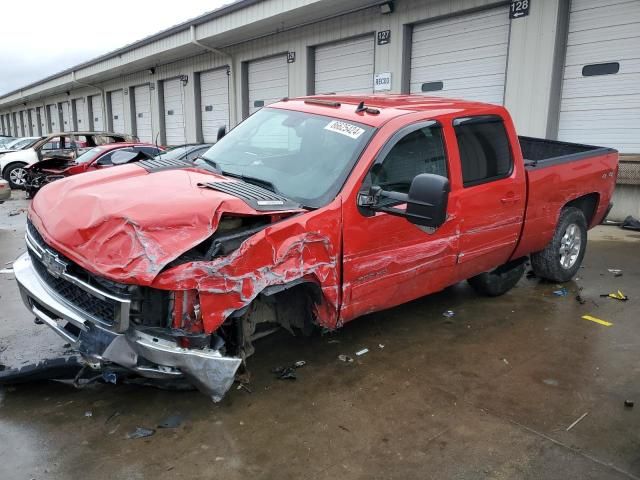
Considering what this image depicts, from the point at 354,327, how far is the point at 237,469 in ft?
6.66

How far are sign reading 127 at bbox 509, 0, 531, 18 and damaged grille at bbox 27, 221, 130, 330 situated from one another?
9.25 m

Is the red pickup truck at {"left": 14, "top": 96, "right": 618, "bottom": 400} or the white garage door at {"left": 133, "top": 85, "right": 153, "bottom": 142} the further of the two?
the white garage door at {"left": 133, "top": 85, "right": 153, "bottom": 142}

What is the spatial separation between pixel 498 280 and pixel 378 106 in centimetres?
238

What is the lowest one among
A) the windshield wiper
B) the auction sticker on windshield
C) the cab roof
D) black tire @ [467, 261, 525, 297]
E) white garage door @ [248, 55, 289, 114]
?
black tire @ [467, 261, 525, 297]

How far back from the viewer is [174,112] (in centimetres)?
2109

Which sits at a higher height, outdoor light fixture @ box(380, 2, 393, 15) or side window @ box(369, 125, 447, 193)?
outdoor light fixture @ box(380, 2, 393, 15)

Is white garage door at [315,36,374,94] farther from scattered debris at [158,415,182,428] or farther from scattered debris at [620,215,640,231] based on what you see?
scattered debris at [158,415,182,428]

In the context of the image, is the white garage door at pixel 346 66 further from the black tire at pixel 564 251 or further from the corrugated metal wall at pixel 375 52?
the black tire at pixel 564 251

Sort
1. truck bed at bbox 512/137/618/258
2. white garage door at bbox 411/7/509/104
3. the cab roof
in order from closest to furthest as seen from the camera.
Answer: the cab roof → truck bed at bbox 512/137/618/258 → white garage door at bbox 411/7/509/104

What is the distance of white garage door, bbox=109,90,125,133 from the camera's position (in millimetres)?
26031

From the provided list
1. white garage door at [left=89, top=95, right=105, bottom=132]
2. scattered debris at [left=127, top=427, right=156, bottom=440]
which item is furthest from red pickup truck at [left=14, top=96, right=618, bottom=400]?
white garage door at [left=89, top=95, right=105, bottom=132]

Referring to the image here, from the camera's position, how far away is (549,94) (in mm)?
9141

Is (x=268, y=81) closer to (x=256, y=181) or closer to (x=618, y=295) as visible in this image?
(x=618, y=295)

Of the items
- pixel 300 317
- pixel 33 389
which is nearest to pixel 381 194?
pixel 300 317
